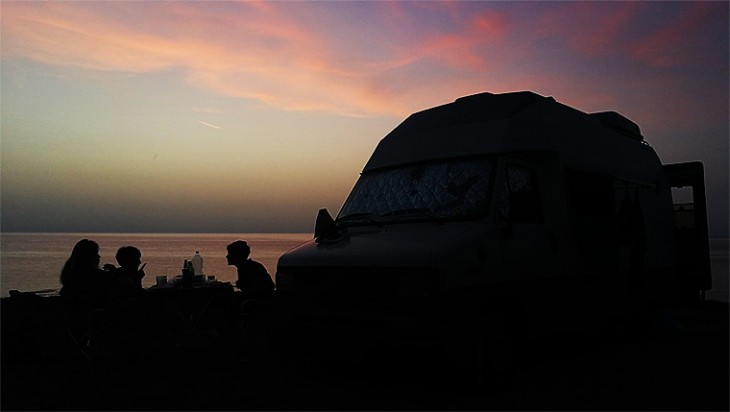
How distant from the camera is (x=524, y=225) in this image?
6.54 m

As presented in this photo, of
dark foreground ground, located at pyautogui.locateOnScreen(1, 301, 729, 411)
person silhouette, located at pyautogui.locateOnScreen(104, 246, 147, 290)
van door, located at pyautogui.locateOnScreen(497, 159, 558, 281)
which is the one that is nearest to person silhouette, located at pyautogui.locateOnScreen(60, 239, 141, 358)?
dark foreground ground, located at pyautogui.locateOnScreen(1, 301, 729, 411)

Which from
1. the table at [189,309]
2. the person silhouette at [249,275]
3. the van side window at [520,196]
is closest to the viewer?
the van side window at [520,196]

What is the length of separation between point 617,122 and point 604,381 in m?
4.61

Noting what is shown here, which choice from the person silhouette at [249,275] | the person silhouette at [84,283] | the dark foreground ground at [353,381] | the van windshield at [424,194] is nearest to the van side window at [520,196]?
the van windshield at [424,194]

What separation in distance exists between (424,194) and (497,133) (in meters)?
1.12

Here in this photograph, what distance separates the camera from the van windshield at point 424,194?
20.8ft

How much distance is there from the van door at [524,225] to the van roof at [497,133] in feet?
1.08

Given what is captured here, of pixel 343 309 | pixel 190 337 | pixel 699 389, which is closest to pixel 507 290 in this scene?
pixel 343 309

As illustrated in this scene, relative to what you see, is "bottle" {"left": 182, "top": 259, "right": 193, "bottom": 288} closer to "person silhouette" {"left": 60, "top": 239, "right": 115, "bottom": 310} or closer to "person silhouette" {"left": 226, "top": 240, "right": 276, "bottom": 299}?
"person silhouette" {"left": 226, "top": 240, "right": 276, "bottom": 299}

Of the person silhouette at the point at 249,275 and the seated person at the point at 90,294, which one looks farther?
the person silhouette at the point at 249,275

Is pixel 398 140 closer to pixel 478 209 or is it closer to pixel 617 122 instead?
pixel 478 209

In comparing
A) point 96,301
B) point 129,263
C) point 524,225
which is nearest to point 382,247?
point 524,225

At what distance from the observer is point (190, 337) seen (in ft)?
31.8

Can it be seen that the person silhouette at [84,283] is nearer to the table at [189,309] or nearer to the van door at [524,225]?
the table at [189,309]
